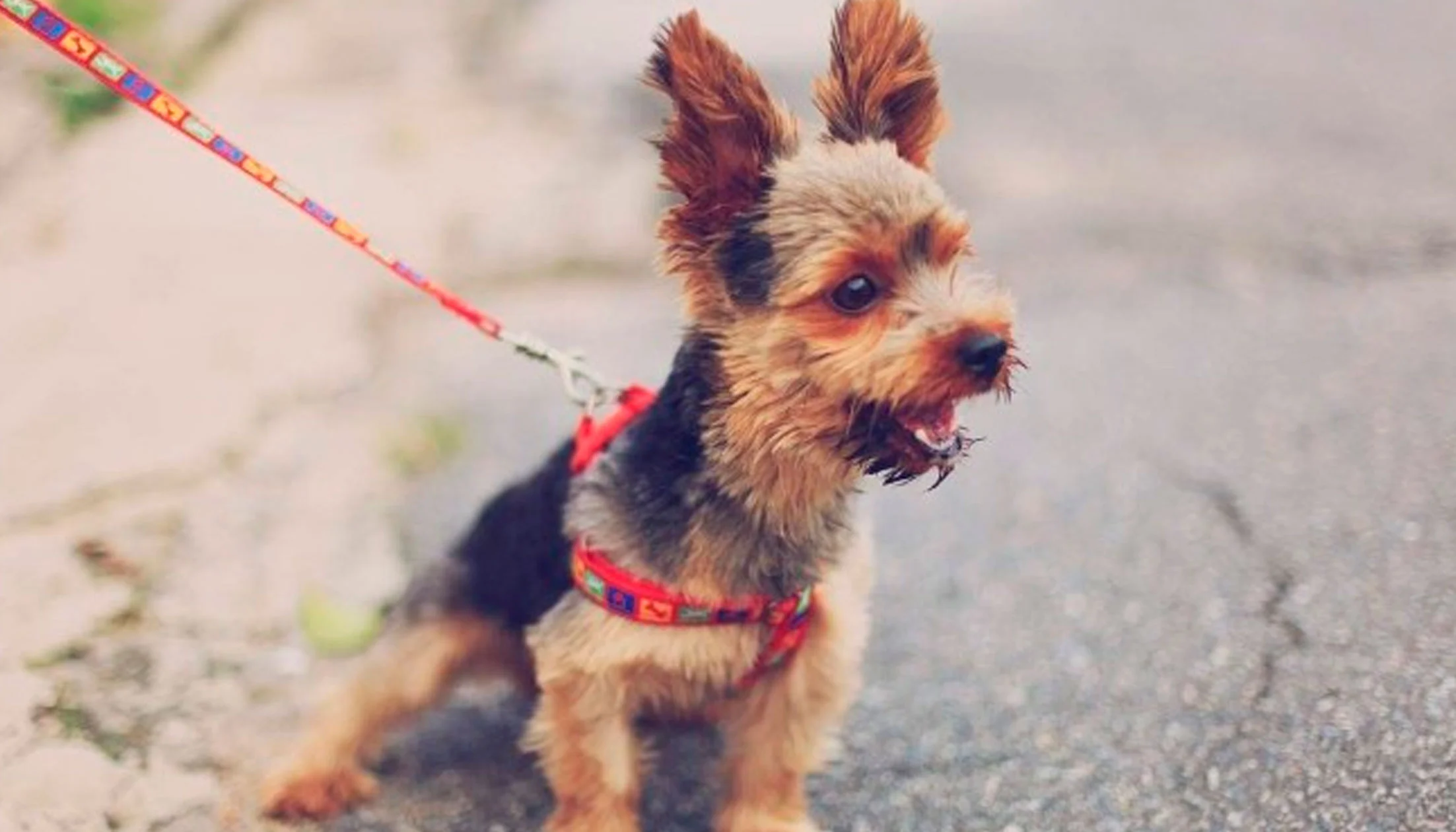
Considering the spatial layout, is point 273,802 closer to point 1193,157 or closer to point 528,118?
point 528,118

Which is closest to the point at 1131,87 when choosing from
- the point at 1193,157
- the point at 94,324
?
the point at 1193,157

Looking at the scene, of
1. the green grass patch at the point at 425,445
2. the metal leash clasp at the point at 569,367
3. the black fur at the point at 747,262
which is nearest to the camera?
the black fur at the point at 747,262

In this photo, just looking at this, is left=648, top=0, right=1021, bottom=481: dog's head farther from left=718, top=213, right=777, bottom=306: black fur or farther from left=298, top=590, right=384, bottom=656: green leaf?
left=298, top=590, right=384, bottom=656: green leaf

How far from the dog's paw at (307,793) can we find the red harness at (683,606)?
1003 mm

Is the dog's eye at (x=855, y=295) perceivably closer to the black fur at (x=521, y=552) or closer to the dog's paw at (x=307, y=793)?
the black fur at (x=521, y=552)

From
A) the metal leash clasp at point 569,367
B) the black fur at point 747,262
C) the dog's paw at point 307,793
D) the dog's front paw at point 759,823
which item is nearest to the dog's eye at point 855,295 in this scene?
the black fur at point 747,262

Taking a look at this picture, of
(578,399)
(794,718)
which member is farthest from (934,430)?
(578,399)

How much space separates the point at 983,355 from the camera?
3.16 metres

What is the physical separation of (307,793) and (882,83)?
2.49m

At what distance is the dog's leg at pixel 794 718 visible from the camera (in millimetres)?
3873

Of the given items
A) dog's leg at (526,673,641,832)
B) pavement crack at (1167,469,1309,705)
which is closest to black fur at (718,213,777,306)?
dog's leg at (526,673,641,832)

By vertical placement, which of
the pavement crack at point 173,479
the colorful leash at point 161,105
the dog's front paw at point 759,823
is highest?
the colorful leash at point 161,105

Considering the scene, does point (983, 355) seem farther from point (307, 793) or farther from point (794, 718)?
point (307, 793)

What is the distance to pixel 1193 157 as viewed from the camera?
848 cm
